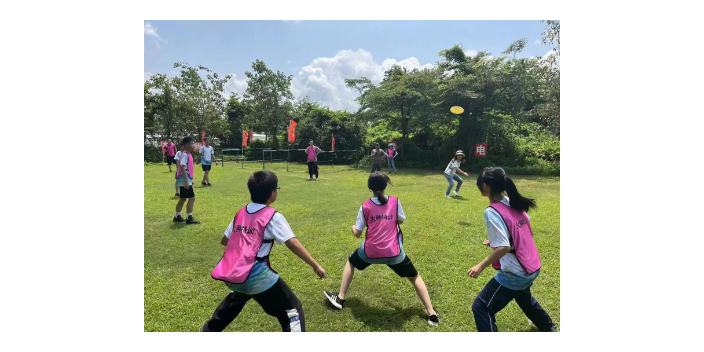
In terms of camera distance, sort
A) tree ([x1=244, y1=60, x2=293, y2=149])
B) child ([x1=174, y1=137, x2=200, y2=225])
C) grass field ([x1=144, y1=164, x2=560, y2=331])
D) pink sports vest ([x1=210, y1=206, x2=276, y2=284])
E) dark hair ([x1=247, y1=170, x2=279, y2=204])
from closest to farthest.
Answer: pink sports vest ([x1=210, y1=206, x2=276, y2=284]), dark hair ([x1=247, y1=170, x2=279, y2=204]), grass field ([x1=144, y1=164, x2=560, y2=331]), child ([x1=174, y1=137, x2=200, y2=225]), tree ([x1=244, y1=60, x2=293, y2=149])

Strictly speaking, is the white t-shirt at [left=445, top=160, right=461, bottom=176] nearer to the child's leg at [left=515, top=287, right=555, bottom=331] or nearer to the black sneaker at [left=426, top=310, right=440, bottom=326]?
the black sneaker at [left=426, top=310, right=440, bottom=326]

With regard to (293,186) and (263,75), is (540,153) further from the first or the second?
(263,75)

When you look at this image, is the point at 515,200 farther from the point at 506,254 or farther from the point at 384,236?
the point at 384,236

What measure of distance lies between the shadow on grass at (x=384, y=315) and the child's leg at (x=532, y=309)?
3.31ft

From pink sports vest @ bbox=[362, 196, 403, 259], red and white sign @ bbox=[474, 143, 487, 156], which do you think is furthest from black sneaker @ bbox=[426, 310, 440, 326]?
red and white sign @ bbox=[474, 143, 487, 156]

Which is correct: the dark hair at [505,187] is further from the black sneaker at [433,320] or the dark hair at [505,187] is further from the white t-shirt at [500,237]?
the black sneaker at [433,320]

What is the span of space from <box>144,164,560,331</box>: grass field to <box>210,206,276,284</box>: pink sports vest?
110 centimetres

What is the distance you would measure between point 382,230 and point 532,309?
1409mm

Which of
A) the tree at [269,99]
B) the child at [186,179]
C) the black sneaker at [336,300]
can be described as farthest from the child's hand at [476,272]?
the tree at [269,99]

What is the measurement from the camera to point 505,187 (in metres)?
2.67

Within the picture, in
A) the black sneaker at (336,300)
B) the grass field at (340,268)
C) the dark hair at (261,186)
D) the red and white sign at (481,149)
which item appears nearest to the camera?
the dark hair at (261,186)

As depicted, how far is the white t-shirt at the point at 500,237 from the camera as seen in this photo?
8.20 ft

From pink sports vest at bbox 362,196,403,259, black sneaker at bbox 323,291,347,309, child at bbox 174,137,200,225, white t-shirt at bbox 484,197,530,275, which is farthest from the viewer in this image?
child at bbox 174,137,200,225

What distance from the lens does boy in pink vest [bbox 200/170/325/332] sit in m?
2.40
